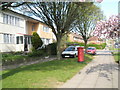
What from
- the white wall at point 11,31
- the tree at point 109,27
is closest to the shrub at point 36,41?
the white wall at point 11,31

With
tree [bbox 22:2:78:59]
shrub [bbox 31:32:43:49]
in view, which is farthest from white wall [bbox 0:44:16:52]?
tree [bbox 22:2:78:59]

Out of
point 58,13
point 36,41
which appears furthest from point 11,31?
point 58,13

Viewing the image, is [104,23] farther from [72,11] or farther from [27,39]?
[27,39]

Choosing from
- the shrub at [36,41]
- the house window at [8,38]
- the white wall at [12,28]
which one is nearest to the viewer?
the white wall at [12,28]

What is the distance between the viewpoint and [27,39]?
2841cm

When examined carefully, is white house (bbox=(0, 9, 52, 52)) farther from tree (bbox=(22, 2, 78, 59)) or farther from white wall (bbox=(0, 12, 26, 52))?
A: tree (bbox=(22, 2, 78, 59))

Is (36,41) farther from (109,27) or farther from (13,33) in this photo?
(109,27)

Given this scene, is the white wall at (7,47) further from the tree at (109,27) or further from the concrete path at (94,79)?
the tree at (109,27)

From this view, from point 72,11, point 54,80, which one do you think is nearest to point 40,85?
point 54,80

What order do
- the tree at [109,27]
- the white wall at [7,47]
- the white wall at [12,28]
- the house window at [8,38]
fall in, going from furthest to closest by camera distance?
the house window at [8,38], the white wall at [12,28], the white wall at [7,47], the tree at [109,27]

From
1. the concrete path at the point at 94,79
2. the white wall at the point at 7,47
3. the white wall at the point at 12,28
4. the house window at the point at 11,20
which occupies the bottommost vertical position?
the concrete path at the point at 94,79

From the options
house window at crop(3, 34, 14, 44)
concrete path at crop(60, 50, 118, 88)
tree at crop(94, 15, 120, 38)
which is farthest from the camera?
house window at crop(3, 34, 14, 44)

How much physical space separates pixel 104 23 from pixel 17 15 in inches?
804

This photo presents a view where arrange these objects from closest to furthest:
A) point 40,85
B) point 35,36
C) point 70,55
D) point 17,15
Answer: point 40,85, point 70,55, point 17,15, point 35,36
